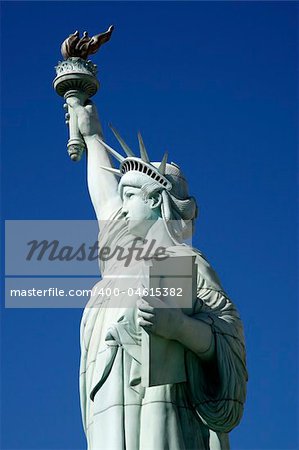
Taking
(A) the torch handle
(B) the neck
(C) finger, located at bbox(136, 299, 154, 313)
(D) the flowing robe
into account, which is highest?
(A) the torch handle

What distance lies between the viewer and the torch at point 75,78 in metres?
13.2

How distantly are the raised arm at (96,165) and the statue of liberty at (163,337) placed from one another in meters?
1.19

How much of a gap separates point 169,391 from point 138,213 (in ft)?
6.02

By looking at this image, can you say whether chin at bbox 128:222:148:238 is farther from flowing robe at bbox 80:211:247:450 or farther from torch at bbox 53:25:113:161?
torch at bbox 53:25:113:161

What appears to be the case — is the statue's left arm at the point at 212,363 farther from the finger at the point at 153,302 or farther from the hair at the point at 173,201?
the hair at the point at 173,201

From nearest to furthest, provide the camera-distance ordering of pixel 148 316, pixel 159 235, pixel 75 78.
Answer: pixel 148 316, pixel 159 235, pixel 75 78

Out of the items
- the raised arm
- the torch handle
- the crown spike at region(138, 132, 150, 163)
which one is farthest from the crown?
→ the torch handle

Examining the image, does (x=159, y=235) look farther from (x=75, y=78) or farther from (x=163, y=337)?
(x=75, y=78)

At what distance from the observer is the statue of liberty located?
9812 millimetres

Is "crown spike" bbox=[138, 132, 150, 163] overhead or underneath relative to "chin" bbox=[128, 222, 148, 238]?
overhead

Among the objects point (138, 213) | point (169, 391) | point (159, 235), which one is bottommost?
point (169, 391)

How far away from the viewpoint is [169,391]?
9977 millimetres

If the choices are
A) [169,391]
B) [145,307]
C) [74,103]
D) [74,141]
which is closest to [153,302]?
[145,307]

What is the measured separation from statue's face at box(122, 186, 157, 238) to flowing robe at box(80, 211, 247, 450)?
1.83 ft
